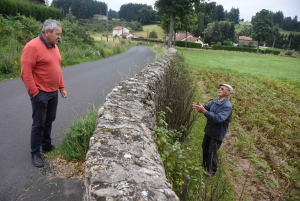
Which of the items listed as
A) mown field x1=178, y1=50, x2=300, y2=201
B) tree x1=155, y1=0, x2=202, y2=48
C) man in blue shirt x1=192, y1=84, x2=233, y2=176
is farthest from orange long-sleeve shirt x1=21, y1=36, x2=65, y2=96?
tree x1=155, y1=0, x2=202, y2=48

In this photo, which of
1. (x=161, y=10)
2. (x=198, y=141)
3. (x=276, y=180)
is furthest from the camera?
(x=161, y=10)

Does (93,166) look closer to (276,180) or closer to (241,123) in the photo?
(276,180)

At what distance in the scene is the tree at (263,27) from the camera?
73.5 meters

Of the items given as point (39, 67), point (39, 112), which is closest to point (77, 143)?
point (39, 112)

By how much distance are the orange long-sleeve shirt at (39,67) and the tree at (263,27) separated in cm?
8073

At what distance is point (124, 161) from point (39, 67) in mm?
2304

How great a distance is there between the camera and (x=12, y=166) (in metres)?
3.66

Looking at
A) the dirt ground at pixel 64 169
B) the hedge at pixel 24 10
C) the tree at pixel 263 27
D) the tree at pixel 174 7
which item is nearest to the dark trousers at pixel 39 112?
the dirt ground at pixel 64 169

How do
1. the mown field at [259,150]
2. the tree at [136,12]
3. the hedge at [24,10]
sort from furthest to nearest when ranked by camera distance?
the tree at [136,12], the hedge at [24,10], the mown field at [259,150]

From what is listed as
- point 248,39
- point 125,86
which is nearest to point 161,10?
point 125,86

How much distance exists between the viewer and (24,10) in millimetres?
21078

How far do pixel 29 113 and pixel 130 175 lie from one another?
16.3ft

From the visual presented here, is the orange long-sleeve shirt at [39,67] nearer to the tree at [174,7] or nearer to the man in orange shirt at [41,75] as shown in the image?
the man in orange shirt at [41,75]

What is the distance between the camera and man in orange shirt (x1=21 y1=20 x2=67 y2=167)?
3.36m
